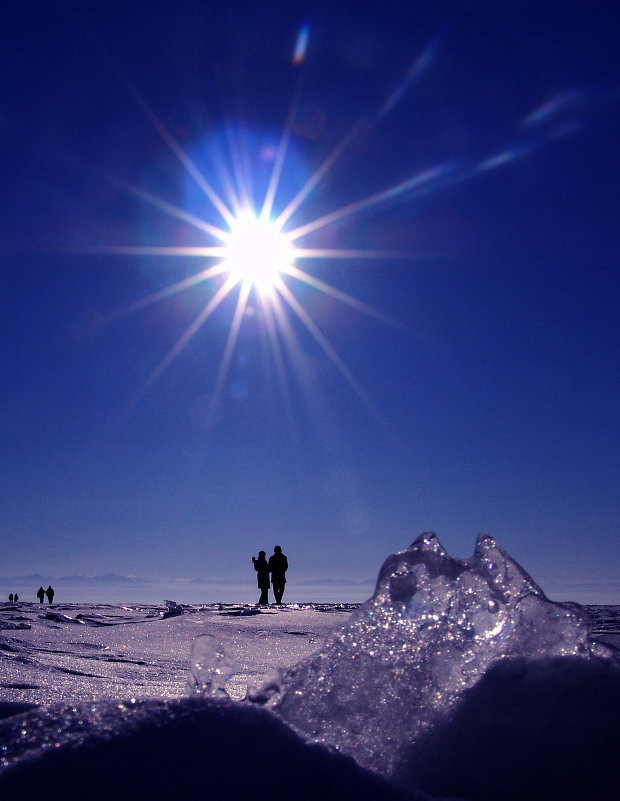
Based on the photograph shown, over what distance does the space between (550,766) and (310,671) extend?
1.88 feet

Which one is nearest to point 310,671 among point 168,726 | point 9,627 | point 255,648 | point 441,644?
point 441,644

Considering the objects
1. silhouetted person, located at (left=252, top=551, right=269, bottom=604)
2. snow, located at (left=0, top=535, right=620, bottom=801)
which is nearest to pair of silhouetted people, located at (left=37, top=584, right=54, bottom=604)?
silhouetted person, located at (left=252, top=551, right=269, bottom=604)

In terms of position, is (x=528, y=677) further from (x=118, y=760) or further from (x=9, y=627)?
(x=9, y=627)

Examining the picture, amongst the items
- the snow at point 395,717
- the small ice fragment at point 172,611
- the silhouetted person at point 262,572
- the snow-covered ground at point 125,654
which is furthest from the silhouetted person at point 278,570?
the snow at point 395,717

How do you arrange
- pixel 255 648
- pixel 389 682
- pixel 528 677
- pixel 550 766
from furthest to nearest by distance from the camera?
1. pixel 255 648
2. pixel 389 682
3. pixel 528 677
4. pixel 550 766

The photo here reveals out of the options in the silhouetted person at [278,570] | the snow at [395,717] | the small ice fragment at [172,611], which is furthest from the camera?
the silhouetted person at [278,570]

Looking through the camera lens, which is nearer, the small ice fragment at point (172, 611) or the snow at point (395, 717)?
the snow at point (395, 717)

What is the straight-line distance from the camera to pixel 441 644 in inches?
57.0

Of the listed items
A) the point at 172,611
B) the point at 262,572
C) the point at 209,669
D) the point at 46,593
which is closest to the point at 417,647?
the point at 209,669

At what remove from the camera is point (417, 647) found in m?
1.45

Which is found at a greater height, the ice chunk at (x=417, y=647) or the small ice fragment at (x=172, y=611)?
the ice chunk at (x=417, y=647)

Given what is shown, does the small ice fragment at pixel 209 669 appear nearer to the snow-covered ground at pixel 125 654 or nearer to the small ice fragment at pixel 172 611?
the snow-covered ground at pixel 125 654

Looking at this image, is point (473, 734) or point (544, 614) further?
point (544, 614)

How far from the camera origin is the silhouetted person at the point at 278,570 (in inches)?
601
